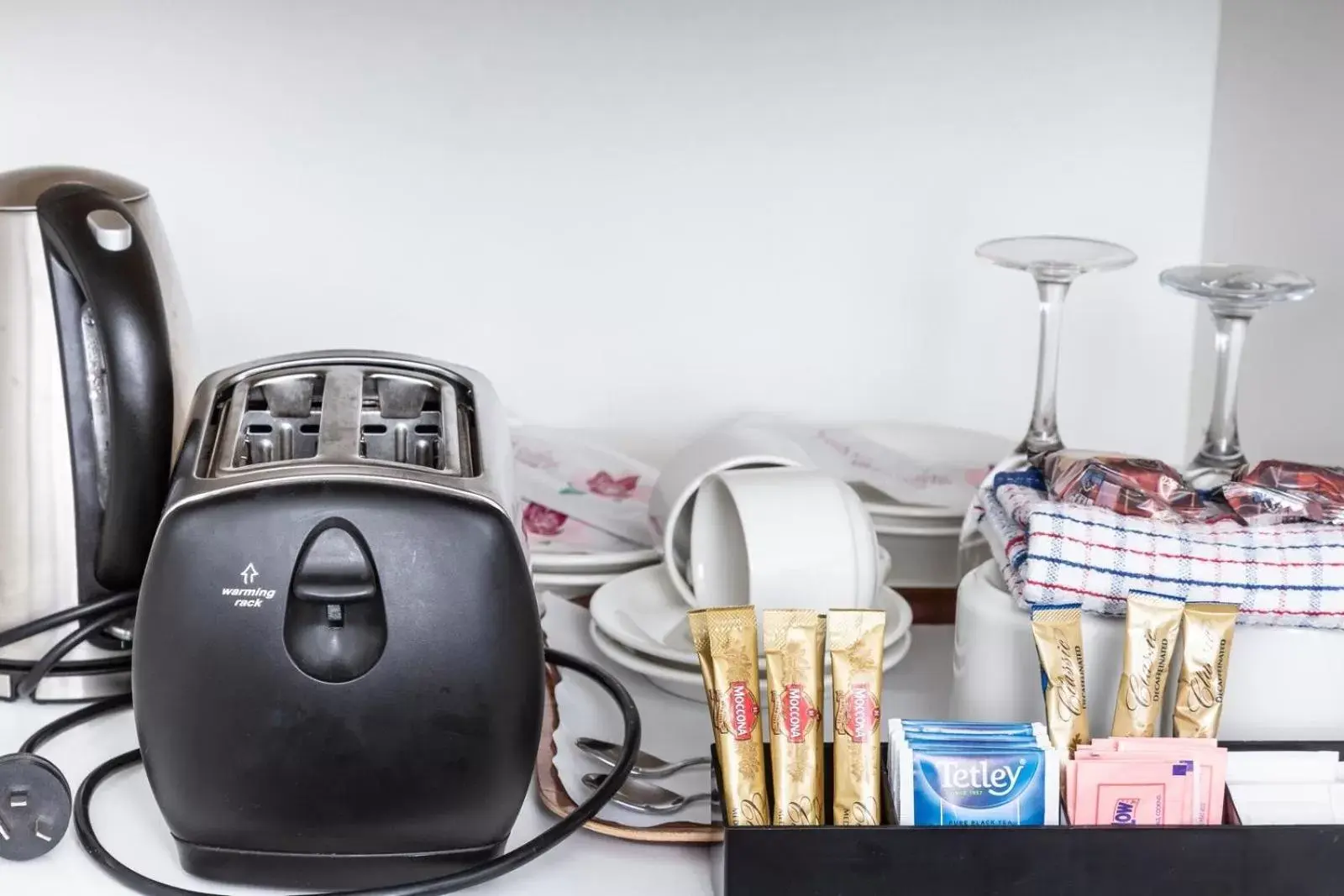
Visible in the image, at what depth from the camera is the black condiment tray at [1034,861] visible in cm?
63

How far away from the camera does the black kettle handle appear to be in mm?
815

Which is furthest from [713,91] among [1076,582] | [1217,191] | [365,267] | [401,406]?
[1076,582]

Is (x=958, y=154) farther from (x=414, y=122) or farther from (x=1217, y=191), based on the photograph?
(x=414, y=122)

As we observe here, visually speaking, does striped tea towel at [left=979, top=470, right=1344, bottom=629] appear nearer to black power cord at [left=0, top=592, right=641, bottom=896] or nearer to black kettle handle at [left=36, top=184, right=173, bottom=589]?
black power cord at [left=0, top=592, right=641, bottom=896]

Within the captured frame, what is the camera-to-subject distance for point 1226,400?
0.91 m

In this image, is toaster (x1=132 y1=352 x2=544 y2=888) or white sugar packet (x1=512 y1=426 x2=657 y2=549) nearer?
toaster (x1=132 y1=352 x2=544 y2=888)

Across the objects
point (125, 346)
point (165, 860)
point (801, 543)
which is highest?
point (125, 346)

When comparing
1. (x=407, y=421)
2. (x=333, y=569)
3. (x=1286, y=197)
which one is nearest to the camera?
(x=333, y=569)

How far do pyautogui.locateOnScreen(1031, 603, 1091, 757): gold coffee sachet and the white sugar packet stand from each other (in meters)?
0.43

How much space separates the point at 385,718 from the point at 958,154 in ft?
2.69

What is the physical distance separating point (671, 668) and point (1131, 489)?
0.30m

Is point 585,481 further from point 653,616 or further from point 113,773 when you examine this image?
point 113,773

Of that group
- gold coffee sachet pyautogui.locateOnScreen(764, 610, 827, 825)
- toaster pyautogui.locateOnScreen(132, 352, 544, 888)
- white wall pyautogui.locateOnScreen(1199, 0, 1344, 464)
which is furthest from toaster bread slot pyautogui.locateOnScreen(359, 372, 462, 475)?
white wall pyautogui.locateOnScreen(1199, 0, 1344, 464)

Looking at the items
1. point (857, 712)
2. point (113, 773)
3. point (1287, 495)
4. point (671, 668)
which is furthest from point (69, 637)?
point (1287, 495)
